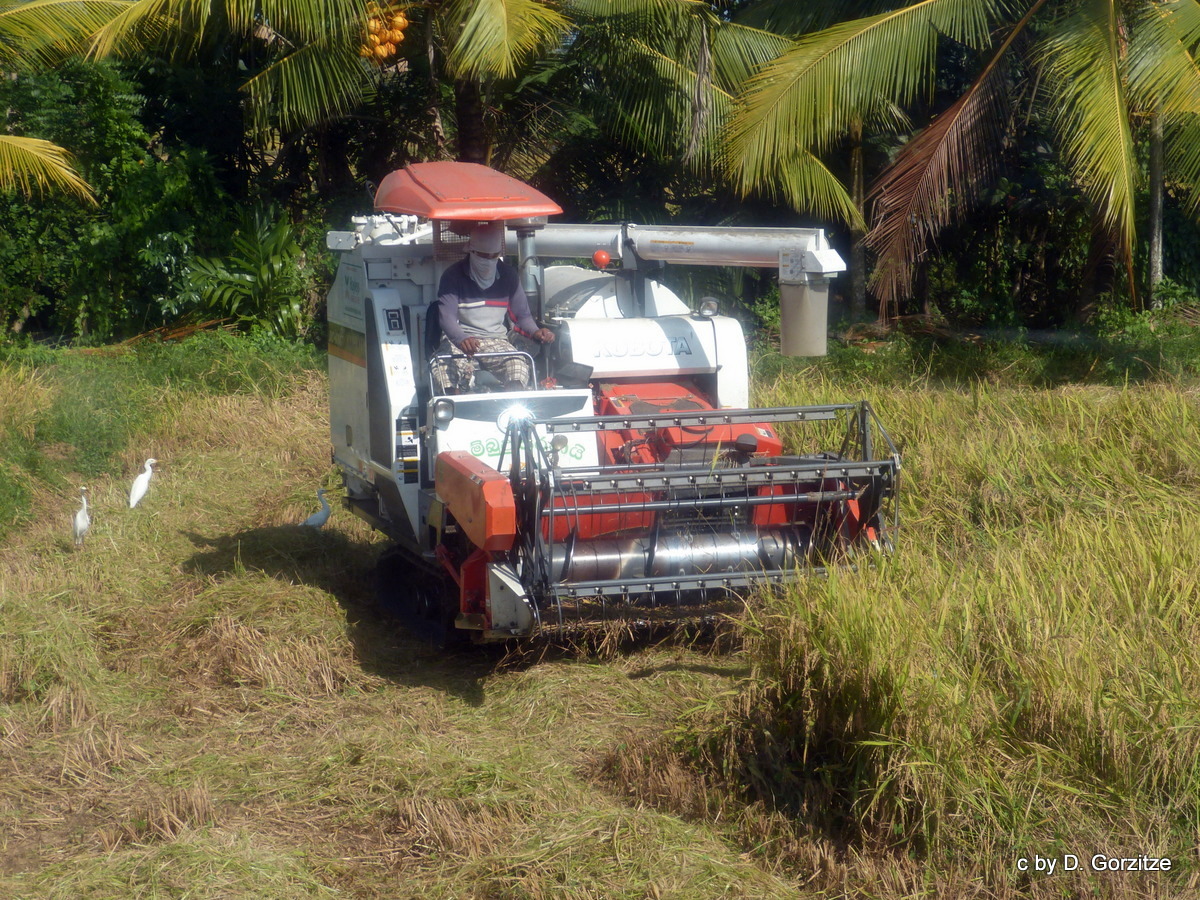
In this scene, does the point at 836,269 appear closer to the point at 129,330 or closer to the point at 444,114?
Result: the point at 444,114

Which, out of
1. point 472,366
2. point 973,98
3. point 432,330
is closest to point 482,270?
point 432,330

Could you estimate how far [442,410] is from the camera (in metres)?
6.59

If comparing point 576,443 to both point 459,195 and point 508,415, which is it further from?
point 459,195

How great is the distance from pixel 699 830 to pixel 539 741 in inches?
44.3

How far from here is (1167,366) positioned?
1158 cm

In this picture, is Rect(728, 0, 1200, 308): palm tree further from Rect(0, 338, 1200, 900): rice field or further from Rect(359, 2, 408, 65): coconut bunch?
Rect(359, 2, 408, 65): coconut bunch

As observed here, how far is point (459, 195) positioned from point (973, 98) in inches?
272

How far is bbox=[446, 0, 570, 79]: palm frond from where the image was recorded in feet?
35.1

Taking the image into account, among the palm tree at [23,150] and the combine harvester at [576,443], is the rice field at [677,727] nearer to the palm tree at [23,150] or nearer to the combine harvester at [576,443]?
the combine harvester at [576,443]

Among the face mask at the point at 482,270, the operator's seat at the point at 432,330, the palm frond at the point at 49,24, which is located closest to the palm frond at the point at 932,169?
the face mask at the point at 482,270

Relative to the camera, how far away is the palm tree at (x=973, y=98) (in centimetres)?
1019

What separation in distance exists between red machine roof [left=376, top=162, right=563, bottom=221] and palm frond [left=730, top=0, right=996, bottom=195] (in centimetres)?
447

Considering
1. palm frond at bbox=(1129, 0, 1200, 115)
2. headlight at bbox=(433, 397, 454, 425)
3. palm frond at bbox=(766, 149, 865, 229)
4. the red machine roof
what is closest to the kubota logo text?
the red machine roof

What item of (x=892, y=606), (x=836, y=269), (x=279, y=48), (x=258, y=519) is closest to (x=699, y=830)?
(x=892, y=606)
